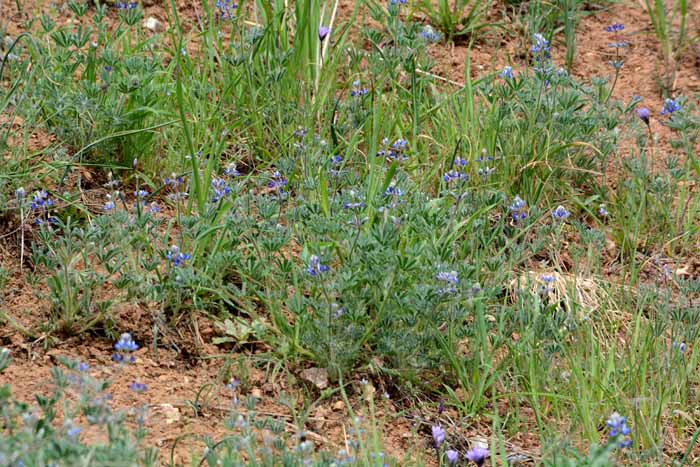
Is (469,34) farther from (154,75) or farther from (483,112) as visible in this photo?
(154,75)

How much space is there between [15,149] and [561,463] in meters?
2.22

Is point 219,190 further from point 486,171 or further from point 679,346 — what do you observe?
point 679,346

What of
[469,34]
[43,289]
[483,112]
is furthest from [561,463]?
[469,34]

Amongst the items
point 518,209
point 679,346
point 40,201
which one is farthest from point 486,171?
point 40,201

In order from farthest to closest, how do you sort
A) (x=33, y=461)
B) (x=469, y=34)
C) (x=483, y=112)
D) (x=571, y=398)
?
(x=469, y=34) < (x=483, y=112) < (x=571, y=398) < (x=33, y=461)

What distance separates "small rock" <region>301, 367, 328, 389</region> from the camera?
9.62 ft

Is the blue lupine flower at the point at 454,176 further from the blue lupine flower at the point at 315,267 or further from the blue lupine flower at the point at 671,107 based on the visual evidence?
the blue lupine flower at the point at 671,107

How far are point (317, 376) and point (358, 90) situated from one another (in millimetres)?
1550

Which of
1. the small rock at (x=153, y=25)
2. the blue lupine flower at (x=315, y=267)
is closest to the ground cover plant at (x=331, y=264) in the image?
the blue lupine flower at (x=315, y=267)

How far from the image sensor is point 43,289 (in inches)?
123

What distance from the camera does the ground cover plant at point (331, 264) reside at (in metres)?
2.75

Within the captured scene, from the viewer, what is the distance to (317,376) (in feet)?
9.65

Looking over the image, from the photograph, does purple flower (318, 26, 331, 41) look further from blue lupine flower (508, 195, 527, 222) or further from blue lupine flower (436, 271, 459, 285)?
blue lupine flower (436, 271, 459, 285)

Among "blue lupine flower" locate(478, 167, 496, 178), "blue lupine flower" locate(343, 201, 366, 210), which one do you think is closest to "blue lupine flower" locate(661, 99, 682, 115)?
"blue lupine flower" locate(478, 167, 496, 178)
